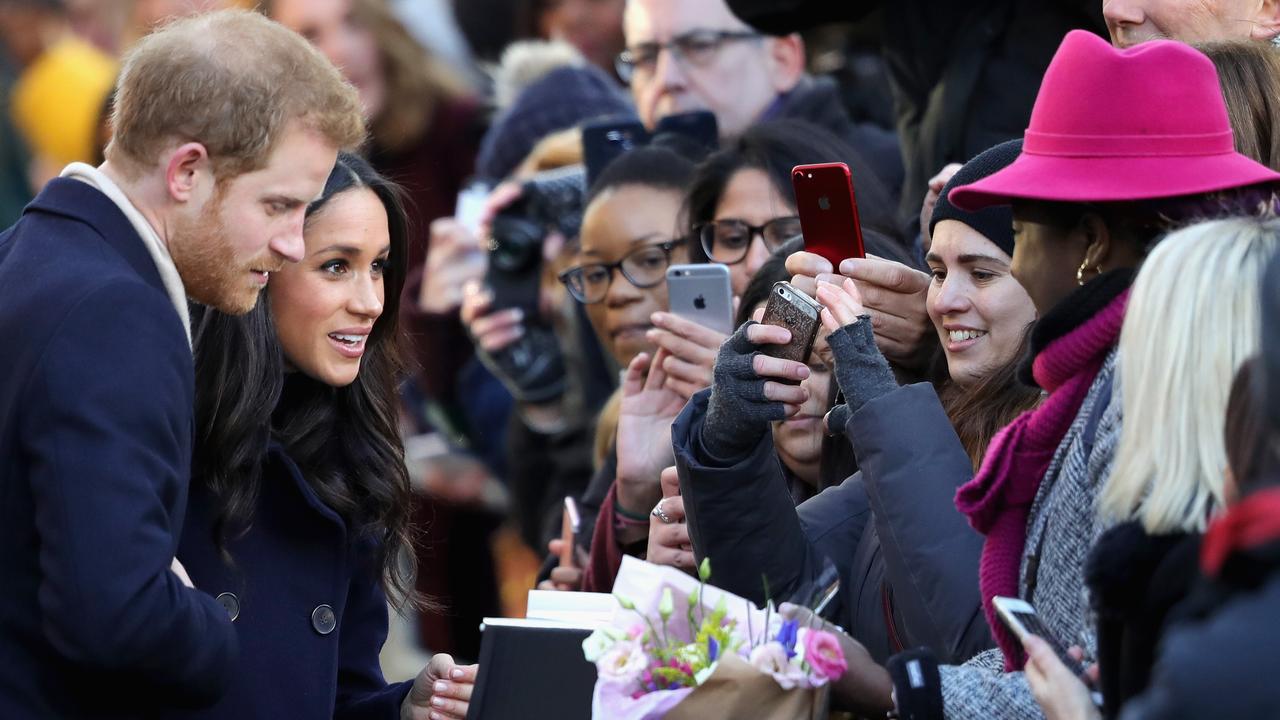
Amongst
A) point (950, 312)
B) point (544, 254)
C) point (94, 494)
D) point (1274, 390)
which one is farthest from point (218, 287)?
point (544, 254)

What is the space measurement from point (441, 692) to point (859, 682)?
102 centimetres

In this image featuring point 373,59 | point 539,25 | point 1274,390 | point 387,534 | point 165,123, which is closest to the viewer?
point 1274,390

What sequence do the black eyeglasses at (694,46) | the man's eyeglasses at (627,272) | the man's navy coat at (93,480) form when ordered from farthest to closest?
the black eyeglasses at (694,46) → the man's eyeglasses at (627,272) → the man's navy coat at (93,480)

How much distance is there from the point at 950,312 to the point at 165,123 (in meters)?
1.44

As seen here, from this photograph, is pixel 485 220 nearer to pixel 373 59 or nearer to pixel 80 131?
pixel 373 59

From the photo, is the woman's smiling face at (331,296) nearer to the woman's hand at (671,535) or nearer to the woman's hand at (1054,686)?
the woman's hand at (671,535)

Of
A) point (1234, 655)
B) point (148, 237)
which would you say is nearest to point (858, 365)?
point (148, 237)

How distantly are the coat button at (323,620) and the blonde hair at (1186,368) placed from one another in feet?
5.72

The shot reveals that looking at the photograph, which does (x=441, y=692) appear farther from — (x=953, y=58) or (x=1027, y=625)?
(x=953, y=58)

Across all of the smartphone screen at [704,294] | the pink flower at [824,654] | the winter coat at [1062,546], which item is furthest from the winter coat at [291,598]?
the winter coat at [1062,546]

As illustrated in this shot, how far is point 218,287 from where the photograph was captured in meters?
3.04

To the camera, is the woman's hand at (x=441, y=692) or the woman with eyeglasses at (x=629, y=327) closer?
the woman's hand at (x=441, y=692)

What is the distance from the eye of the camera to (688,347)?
13.3 ft

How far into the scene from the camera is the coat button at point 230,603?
3.27 m
